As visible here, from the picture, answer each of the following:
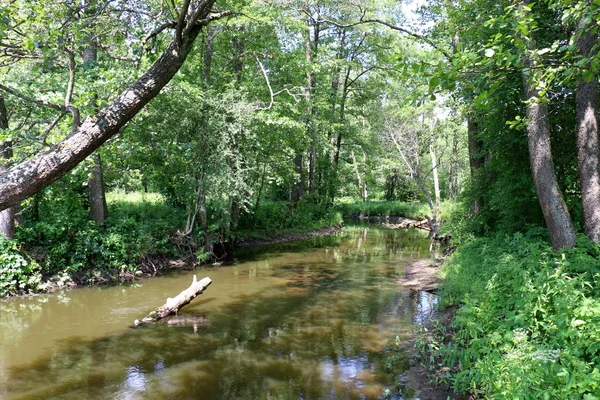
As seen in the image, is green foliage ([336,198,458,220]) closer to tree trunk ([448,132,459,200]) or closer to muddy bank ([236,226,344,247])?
tree trunk ([448,132,459,200])

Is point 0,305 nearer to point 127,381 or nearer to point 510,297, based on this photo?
point 127,381

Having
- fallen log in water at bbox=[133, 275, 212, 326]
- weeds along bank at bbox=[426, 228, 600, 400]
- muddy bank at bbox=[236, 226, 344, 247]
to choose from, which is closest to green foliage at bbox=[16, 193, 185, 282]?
fallen log in water at bbox=[133, 275, 212, 326]

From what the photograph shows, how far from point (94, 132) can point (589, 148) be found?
6.67m

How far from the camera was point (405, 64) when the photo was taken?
13.4 ft

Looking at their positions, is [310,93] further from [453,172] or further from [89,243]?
[89,243]

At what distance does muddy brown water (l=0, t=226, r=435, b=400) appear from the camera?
5434mm

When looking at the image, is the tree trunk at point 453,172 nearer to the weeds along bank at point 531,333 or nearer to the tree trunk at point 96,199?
the tree trunk at point 96,199

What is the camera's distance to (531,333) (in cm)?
452

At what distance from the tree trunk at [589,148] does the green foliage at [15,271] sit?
37.6 ft

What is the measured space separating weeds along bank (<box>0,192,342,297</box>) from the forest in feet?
0.17

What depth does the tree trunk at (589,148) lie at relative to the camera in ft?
19.3

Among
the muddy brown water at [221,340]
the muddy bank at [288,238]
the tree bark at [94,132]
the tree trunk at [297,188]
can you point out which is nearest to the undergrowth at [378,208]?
the muddy bank at [288,238]

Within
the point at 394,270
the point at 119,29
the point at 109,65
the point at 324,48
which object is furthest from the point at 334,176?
the point at 119,29

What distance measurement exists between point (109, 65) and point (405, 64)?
9.25 metres
